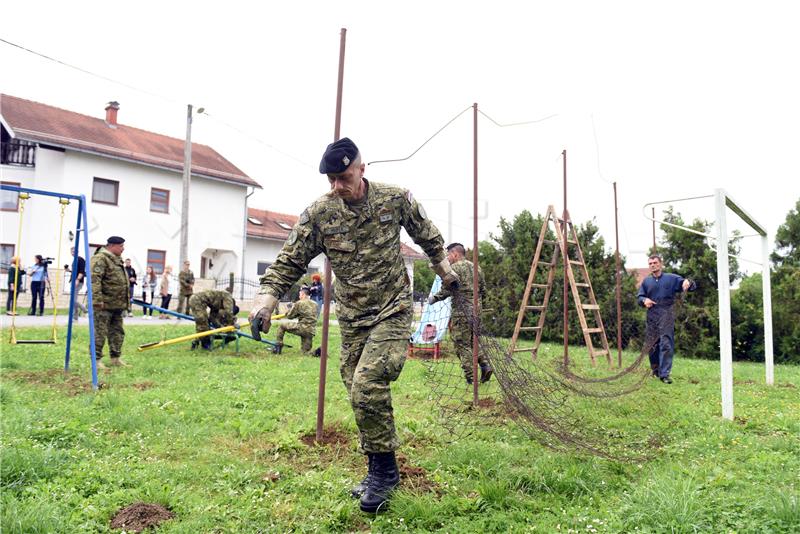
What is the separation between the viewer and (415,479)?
3479 mm

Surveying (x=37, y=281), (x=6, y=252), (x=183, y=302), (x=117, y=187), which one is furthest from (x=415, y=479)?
(x=6, y=252)

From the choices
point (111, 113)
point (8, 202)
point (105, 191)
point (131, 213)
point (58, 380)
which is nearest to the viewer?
point (58, 380)

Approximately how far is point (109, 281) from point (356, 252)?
5.84 m

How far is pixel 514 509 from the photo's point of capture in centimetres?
303

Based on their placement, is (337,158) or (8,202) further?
(8,202)

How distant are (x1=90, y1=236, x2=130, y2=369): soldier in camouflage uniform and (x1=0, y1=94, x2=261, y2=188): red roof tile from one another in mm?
15925

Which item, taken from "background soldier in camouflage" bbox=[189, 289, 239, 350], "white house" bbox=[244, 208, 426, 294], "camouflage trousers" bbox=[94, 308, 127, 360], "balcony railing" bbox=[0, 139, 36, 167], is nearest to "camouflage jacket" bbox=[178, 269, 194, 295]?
"background soldier in camouflage" bbox=[189, 289, 239, 350]

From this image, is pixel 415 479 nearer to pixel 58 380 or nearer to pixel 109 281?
pixel 58 380

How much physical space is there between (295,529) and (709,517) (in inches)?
82.8

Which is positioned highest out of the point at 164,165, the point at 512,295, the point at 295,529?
the point at 164,165

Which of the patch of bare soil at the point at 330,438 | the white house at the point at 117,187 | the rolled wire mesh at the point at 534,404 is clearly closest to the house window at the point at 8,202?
the white house at the point at 117,187

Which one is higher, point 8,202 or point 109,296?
point 8,202

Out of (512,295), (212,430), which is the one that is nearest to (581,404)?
(212,430)

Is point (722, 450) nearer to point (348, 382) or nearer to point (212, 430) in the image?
point (348, 382)
